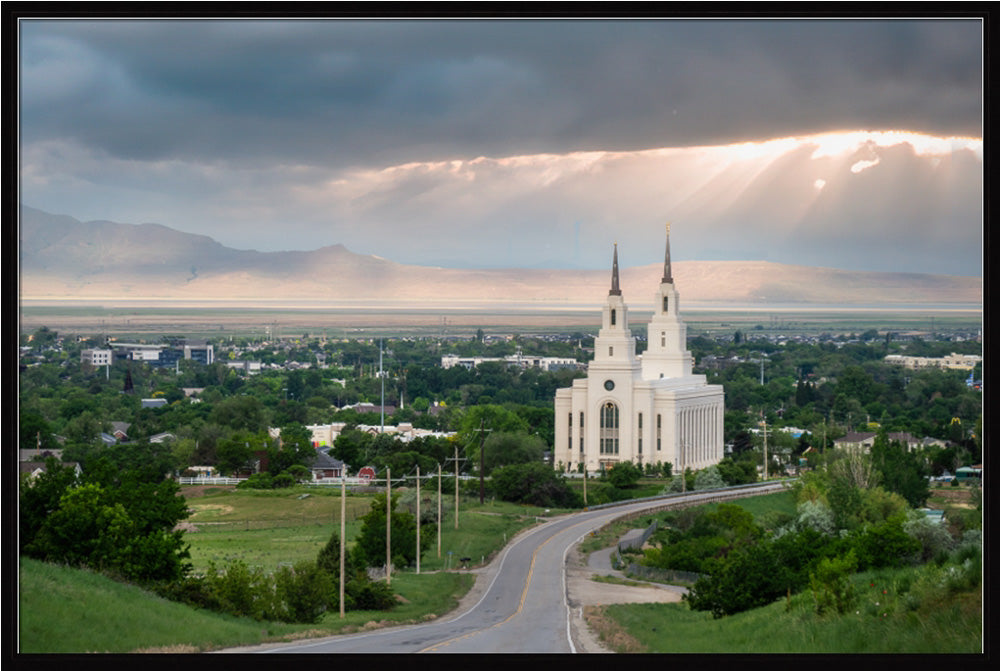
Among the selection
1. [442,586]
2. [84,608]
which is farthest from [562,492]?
[84,608]

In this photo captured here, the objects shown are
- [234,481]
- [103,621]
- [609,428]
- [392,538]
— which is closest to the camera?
[103,621]

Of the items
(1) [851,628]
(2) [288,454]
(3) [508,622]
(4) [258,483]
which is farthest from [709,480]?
(1) [851,628]

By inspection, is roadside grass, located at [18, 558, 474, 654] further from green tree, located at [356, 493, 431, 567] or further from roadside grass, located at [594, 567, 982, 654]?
green tree, located at [356, 493, 431, 567]

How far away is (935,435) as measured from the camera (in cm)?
4928

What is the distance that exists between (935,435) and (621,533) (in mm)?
17410

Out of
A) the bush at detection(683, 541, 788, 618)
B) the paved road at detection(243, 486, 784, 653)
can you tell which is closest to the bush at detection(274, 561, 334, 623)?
the paved road at detection(243, 486, 784, 653)

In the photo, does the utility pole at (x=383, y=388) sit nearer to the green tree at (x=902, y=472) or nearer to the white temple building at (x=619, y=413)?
the white temple building at (x=619, y=413)

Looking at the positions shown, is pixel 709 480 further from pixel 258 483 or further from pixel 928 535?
pixel 928 535

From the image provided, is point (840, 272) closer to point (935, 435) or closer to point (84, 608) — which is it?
point (935, 435)

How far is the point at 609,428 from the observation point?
64.2 m

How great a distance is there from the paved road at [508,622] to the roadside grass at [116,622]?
76cm

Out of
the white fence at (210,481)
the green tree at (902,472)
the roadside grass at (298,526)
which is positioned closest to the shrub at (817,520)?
the green tree at (902,472)

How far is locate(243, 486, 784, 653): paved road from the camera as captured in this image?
14.6m

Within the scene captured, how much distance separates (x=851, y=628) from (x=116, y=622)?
26.8 feet
